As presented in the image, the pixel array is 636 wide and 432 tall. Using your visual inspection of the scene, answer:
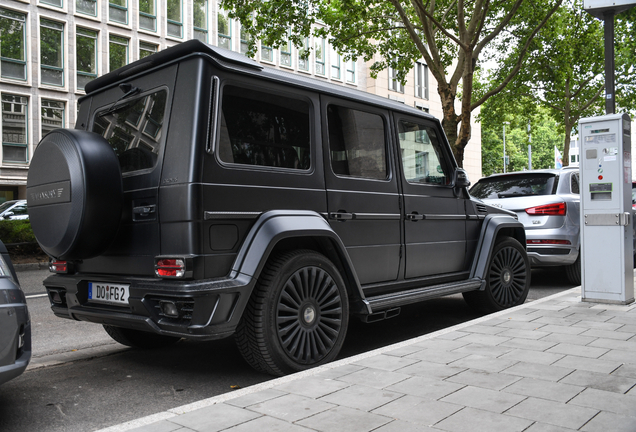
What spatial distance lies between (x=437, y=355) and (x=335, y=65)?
34.5m

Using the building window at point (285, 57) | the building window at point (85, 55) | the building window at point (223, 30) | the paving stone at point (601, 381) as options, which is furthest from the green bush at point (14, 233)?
the building window at point (285, 57)

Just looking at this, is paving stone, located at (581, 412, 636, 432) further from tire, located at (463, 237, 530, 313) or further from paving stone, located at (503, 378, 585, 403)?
tire, located at (463, 237, 530, 313)

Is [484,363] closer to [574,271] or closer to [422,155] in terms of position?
[422,155]

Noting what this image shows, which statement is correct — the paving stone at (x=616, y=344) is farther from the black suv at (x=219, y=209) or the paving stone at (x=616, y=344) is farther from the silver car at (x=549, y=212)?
the silver car at (x=549, y=212)

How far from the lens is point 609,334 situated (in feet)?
16.1

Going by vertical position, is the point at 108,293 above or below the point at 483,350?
above

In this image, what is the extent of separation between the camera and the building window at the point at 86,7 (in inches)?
1061

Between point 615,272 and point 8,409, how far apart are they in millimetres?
5899

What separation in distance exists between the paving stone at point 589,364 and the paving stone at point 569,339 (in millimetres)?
Result: 543

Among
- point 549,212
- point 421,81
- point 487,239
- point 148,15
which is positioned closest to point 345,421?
point 487,239

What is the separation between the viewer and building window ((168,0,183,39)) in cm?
3023

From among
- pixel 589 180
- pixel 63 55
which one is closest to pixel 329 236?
pixel 589 180

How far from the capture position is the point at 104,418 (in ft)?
11.1

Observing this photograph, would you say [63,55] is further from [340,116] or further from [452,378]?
[452,378]
